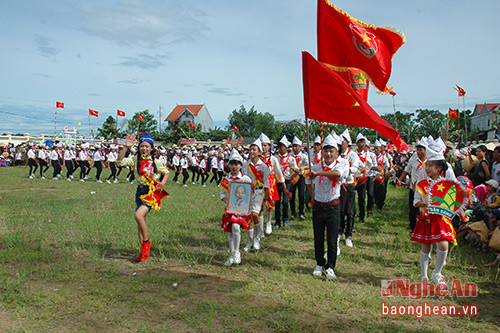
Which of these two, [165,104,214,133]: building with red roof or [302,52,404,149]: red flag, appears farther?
[165,104,214,133]: building with red roof

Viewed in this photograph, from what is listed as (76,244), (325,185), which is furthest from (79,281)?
(325,185)

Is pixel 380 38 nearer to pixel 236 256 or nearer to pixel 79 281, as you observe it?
pixel 236 256

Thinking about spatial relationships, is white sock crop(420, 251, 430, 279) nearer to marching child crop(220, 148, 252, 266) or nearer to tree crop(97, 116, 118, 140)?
marching child crop(220, 148, 252, 266)

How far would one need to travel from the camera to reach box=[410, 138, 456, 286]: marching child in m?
4.82

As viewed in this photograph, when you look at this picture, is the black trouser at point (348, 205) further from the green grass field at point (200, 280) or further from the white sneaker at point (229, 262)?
the white sneaker at point (229, 262)

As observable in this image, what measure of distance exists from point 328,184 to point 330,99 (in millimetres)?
1283

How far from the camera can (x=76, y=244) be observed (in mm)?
6977

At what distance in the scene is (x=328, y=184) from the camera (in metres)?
5.38

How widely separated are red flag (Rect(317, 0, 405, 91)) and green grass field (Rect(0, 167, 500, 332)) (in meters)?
3.61

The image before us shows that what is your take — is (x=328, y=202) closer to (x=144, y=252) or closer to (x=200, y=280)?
(x=200, y=280)

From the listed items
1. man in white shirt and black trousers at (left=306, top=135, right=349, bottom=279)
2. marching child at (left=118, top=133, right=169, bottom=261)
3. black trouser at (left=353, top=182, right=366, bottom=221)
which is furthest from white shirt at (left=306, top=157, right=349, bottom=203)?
black trouser at (left=353, top=182, right=366, bottom=221)

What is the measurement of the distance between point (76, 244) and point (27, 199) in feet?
23.4

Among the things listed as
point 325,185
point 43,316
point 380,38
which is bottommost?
point 43,316

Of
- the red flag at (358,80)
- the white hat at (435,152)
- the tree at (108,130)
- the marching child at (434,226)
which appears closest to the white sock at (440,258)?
the marching child at (434,226)
